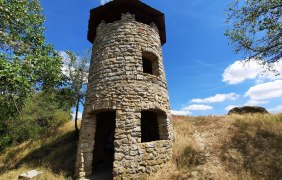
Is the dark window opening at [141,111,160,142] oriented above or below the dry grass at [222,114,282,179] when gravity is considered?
above

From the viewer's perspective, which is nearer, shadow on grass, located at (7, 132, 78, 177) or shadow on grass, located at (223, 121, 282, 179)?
shadow on grass, located at (223, 121, 282, 179)

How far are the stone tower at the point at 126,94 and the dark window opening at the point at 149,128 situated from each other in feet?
0.18

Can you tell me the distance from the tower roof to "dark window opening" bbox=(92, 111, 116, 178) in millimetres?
5256

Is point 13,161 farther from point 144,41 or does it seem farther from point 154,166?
point 144,41

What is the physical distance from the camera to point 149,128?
9812mm

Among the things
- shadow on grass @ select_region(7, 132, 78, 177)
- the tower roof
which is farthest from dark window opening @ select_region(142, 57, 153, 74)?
shadow on grass @ select_region(7, 132, 78, 177)

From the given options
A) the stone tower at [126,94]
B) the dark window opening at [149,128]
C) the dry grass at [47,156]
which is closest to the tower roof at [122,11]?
the stone tower at [126,94]

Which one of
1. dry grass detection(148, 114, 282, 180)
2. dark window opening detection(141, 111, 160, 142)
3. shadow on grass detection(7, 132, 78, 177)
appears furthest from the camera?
dark window opening detection(141, 111, 160, 142)

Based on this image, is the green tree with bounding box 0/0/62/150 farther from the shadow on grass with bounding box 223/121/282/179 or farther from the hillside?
the shadow on grass with bounding box 223/121/282/179

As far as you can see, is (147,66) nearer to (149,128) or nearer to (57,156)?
(149,128)

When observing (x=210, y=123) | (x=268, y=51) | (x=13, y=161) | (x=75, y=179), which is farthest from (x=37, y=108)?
(x=268, y=51)

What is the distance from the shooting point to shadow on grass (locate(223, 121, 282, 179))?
583 cm

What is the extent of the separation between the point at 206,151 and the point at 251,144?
1970 millimetres

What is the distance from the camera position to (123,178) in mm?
6109
